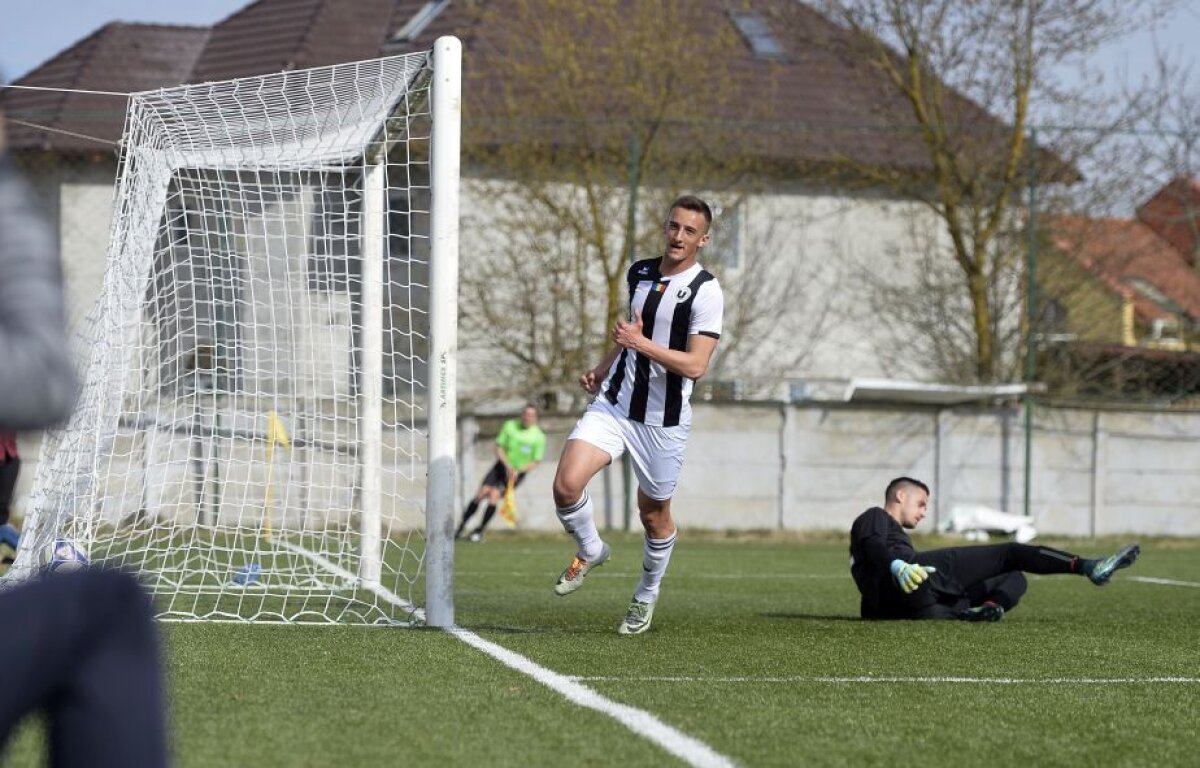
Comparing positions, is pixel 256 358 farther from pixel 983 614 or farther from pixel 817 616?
pixel 983 614

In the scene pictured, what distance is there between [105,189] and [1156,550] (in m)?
13.9

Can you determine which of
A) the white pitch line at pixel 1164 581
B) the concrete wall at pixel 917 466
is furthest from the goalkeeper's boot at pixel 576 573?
the concrete wall at pixel 917 466

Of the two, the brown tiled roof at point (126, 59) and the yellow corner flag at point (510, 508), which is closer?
the yellow corner flag at point (510, 508)

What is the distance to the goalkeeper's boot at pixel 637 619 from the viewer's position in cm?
762

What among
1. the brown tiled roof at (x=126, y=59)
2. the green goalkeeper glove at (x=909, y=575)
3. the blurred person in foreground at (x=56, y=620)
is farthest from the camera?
the brown tiled roof at (x=126, y=59)

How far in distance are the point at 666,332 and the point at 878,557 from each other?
1871 millimetres

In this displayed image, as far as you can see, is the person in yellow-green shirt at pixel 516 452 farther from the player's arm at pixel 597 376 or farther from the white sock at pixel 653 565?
the player's arm at pixel 597 376

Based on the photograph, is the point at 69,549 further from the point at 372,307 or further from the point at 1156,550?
the point at 1156,550

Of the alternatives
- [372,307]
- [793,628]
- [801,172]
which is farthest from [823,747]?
[801,172]

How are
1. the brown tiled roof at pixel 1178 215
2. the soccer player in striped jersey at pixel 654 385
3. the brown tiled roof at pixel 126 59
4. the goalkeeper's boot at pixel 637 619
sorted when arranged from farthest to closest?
the brown tiled roof at pixel 126 59, the brown tiled roof at pixel 1178 215, the goalkeeper's boot at pixel 637 619, the soccer player in striped jersey at pixel 654 385

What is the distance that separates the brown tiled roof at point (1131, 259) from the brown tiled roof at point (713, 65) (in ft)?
6.22

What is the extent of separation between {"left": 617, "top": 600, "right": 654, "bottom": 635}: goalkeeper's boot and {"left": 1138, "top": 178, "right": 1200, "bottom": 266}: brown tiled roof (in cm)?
1538

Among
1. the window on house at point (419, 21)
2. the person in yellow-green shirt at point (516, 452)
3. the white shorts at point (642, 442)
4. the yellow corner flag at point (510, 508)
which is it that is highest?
the window on house at point (419, 21)

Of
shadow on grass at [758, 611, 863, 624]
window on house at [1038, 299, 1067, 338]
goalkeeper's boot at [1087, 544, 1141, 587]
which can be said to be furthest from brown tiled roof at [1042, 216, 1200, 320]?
goalkeeper's boot at [1087, 544, 1141, 587]
